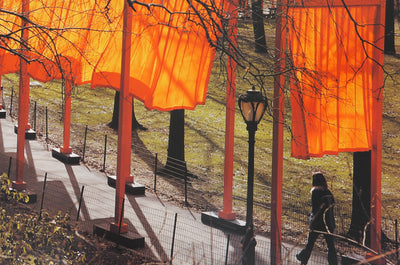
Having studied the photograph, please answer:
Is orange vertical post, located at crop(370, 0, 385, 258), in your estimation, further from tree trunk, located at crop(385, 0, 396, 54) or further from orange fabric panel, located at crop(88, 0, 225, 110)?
tree trunk, located at crop(385, 0, 396, 54)

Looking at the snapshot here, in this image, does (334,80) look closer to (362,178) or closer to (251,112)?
(251,112)

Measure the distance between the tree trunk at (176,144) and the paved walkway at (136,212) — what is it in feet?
8.02

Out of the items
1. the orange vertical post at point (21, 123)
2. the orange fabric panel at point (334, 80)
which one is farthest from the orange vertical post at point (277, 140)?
the orange vertical post at point (21, 123)

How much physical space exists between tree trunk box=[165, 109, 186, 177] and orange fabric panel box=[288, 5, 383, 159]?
8.64 m

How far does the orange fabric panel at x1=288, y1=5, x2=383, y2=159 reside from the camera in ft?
38.8

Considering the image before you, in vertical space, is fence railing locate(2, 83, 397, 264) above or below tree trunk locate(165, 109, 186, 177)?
below

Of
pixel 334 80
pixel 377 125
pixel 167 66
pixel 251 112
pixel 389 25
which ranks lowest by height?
pixel 377 125

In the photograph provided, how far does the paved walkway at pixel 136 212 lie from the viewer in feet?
41.2

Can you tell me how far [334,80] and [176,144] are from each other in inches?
368

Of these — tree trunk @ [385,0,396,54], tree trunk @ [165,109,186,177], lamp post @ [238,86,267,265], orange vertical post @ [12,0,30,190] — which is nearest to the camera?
lamp post @ [238,86,267,265]

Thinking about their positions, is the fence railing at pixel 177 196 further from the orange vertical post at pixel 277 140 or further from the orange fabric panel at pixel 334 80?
the orange fabric panel at pixel 334 80

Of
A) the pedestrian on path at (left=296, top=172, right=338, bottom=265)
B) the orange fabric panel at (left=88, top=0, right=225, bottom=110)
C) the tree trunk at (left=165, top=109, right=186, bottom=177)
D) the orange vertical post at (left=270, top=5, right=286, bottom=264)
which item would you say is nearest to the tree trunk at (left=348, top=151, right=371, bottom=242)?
the pedestrian on path at (left=296, top=172, right=338, bottom=265)

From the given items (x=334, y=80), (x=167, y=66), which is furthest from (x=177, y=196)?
(x=334, y=80)

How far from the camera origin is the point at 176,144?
20.6 metres
